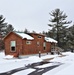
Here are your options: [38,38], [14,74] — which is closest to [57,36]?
[38,38]

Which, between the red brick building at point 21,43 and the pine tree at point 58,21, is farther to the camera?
the pine tree at point 58,21

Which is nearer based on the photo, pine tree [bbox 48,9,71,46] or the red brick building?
the red brick building

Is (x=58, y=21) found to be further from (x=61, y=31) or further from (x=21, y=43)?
(x=21, y=43)

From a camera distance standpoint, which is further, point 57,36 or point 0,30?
point 0,30

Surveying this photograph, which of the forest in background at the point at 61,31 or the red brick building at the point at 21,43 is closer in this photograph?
the red brick building at the point at 21,43

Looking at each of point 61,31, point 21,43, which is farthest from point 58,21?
point 21,43

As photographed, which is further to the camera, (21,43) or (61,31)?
(61,31)

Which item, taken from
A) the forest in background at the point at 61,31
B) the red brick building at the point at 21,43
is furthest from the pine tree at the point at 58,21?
the red brick building at the point at 21,43

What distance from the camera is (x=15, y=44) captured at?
2919 cm

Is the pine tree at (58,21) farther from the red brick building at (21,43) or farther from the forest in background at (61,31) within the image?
the red brick building at (21,43)

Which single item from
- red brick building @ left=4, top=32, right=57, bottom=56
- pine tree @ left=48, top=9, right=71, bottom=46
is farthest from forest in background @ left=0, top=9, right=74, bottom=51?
red brick building @ left=4, top=32, right=57, bottom=56

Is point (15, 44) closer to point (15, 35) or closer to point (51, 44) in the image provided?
point (15, 35)

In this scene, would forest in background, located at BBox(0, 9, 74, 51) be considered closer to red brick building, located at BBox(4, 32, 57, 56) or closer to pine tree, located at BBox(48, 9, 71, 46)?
pine tree, located at BBox(48, 9, 71, 46)

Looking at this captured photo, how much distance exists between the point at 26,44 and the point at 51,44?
10.0 meters
